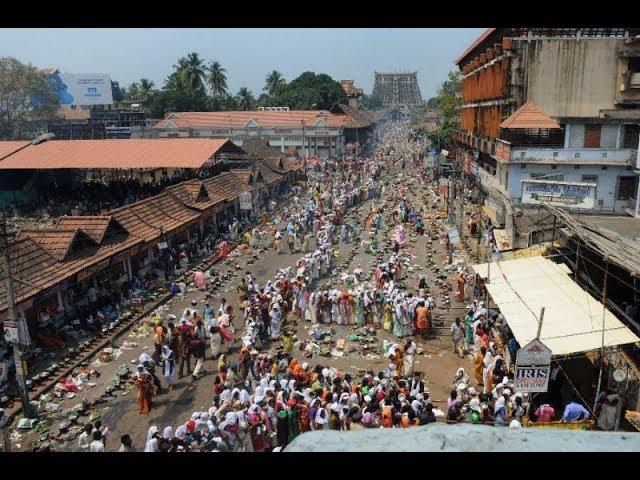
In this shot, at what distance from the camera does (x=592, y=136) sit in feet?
81.5

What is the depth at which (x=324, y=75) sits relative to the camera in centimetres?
8138

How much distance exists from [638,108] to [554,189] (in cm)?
1095

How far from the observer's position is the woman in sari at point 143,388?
39.6 feet

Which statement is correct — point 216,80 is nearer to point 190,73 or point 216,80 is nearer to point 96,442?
point 190,73

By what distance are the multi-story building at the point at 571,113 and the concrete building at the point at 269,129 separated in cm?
3434

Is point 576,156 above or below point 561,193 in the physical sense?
above

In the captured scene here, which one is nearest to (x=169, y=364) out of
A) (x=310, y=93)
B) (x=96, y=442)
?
(x=96, y=442)

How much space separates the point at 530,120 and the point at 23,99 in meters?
58.9

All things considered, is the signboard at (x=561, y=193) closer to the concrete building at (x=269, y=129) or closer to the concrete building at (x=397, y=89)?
the concrete building at (x=269, y=129)

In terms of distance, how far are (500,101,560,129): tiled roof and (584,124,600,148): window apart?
1.91m

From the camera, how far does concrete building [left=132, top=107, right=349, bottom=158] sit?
60094mm

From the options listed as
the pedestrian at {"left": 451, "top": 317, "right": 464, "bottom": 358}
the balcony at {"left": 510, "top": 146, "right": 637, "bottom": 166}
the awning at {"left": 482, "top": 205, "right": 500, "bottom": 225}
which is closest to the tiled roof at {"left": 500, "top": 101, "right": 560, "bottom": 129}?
the balcony at {"left": 510, "top": 146, "right": 637, "bottom": 166}

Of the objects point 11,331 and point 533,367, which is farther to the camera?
point 11,331
